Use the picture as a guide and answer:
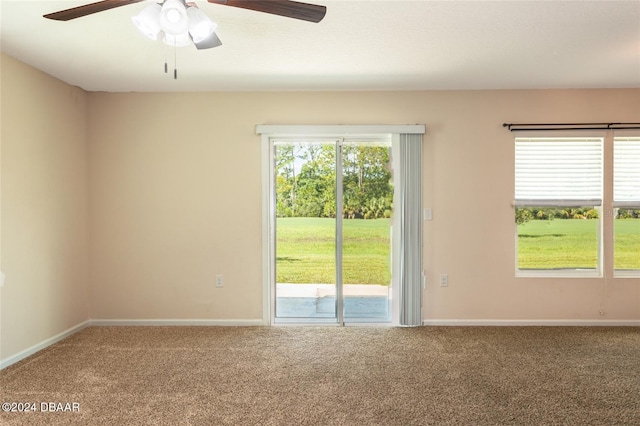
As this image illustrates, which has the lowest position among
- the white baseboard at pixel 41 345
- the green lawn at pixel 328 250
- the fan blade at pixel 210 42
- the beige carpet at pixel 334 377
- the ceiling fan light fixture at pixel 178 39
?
the beige carpet at pixel 334 377

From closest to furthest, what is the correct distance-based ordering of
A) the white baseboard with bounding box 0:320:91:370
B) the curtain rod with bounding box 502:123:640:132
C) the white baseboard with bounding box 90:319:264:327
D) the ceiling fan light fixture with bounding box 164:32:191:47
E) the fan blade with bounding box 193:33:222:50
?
the ceiling fan light fixture with bounding box 164:32:191:47 → the fan blade with bounding box 193:33:222:50 → the white baseboard with bounding box 0:320:91:370 → the curtain rod with bounding box 502:123:640:132 → the white baseboard with bounding box 90:319:264:327

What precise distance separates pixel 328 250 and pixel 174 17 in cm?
298

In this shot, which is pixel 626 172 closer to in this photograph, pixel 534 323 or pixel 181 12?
pixel 534 323

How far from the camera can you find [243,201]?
14.3 ft

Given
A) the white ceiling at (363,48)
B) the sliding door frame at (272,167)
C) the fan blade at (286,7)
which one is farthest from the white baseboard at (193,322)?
the fan blade at (286,7)

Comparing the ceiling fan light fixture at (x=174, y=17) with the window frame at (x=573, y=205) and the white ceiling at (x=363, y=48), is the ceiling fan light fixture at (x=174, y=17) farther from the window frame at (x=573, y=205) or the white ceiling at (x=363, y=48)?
the window frame at (x=573, y=205)

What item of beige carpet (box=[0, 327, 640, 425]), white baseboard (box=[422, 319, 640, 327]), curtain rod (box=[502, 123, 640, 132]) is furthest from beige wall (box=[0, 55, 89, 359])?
curtain rod (box=[502, 123, 640, 132])

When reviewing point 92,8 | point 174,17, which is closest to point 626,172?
point 174,17

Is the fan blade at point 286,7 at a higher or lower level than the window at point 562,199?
higher

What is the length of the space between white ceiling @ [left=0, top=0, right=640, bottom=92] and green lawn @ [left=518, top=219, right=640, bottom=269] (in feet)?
4.69

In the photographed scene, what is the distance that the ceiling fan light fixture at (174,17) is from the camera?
1865mm

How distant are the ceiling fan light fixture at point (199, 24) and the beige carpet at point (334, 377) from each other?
2170 millimetres

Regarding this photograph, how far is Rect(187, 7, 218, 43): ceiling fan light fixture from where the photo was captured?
6.41 feet

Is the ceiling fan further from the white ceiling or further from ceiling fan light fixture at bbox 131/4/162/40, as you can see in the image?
the white ceiling
